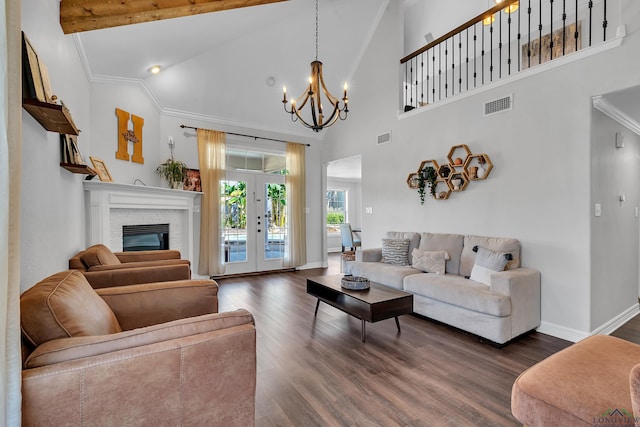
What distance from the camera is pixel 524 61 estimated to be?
212 inches

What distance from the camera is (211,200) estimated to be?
18.0 feet

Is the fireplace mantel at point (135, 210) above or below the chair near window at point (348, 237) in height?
above

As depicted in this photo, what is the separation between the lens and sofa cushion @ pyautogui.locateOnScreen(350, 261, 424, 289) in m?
3.80

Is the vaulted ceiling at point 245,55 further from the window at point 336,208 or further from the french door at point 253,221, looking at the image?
the window at point 336,208

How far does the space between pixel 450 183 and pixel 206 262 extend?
4.13 metres

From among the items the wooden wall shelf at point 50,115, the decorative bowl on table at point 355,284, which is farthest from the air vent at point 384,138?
the wooden wall shelf at point 50,115

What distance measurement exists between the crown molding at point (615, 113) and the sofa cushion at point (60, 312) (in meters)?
4.16

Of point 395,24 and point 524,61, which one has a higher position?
point 395,24

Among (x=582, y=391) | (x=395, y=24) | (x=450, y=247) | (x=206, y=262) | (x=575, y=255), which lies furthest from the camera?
(x=206, y=262)

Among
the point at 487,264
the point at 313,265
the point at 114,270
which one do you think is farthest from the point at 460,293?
the point at 313,265

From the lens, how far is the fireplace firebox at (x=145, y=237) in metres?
4.30

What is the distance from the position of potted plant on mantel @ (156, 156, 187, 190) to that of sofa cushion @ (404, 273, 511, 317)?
3770mm

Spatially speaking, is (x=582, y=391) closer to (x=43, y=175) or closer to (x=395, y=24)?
(x=43, y=175)

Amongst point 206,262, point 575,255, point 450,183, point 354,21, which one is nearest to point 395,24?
point 354,21
